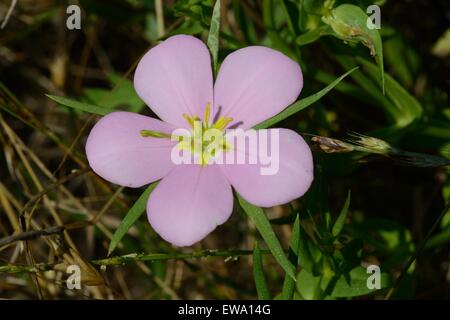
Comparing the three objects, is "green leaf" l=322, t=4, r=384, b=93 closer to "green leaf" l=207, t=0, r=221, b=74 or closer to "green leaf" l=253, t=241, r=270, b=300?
→ "green leaf" l=207, t=0, r=221, b=74

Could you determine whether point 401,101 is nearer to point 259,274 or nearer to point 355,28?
point 355,28

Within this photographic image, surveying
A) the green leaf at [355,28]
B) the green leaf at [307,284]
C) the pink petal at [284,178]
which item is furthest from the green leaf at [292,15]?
the green leaf at [307,284]

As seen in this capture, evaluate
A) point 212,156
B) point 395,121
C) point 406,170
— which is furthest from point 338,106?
point 212,156

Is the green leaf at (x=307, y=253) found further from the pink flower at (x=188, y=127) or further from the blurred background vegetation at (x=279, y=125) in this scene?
the pink flower at (x=188, y=127)

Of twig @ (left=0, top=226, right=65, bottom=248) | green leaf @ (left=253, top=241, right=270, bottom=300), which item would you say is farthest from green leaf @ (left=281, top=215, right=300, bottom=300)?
twig @ (left=0, top=226, right=65, bottom=248)

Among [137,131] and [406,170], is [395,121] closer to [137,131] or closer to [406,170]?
[406,170]
